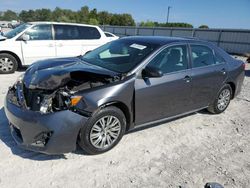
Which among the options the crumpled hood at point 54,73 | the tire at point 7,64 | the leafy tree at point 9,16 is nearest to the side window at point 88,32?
the tire at point 7,64

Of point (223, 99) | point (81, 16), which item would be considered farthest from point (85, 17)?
point (223, 99)

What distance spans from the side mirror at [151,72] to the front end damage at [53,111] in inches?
20.5

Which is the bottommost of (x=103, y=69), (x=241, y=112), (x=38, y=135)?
(x=241, y=112)

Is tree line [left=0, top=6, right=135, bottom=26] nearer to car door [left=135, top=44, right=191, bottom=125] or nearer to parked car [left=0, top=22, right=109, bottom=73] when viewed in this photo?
parked car [left=0, top=22, right=109, bottom=73]

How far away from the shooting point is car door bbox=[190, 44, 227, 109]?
4617 mm

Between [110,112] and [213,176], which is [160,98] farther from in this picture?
[213,176]

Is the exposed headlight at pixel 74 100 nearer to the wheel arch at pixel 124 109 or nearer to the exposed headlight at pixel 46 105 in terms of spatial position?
the exposed headlight at pixel 46 105

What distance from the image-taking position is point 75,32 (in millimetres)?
9000

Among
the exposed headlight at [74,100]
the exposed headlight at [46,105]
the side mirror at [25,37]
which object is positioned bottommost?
the exposed headlight at [46,105]

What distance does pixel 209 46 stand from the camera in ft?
16.7

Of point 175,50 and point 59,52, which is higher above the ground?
point 175,50

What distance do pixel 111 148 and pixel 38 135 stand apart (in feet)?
3.62

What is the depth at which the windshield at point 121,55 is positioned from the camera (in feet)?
13.1

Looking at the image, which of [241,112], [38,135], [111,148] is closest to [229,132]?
[241,112]
